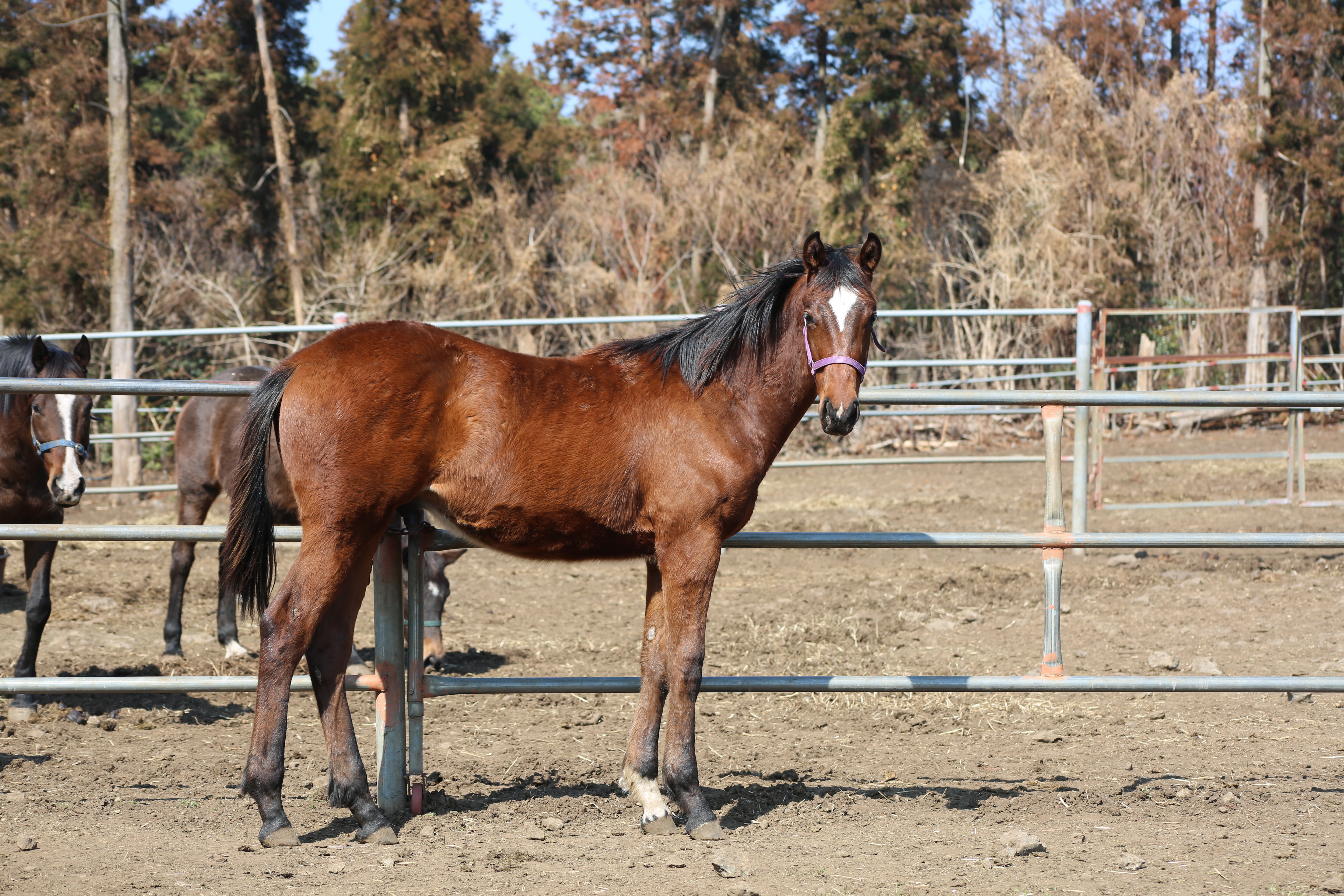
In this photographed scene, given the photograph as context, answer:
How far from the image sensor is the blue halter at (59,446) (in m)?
4.74

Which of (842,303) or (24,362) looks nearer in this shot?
(842,303)

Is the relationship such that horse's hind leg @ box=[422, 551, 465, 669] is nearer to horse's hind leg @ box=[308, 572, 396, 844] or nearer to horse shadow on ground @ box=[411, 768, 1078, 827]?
horse shadow on ground @ box=[411, 768, 1078, 827]

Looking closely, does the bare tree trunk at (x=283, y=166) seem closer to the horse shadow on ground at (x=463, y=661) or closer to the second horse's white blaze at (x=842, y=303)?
the horse shadow on ground at (x=463, y=661)

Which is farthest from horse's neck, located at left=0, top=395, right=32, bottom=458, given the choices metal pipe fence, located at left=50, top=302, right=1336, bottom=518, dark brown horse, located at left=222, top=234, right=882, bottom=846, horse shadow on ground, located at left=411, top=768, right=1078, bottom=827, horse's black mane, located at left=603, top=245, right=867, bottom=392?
horse's black mane, located at left=603, top=245, right=867, bottom=392

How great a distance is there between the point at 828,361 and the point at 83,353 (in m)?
3.68

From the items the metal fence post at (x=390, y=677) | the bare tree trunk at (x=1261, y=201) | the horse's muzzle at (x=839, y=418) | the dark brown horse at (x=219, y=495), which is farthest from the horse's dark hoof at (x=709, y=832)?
the bare tree trunk at (x=1261, y=201)

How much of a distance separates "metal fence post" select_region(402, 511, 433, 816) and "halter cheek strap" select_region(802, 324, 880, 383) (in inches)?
52.0

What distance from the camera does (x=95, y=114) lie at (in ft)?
63.0

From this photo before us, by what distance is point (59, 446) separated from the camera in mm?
4738

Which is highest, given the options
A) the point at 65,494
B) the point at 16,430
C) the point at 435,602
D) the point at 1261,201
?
the point at 1261,201

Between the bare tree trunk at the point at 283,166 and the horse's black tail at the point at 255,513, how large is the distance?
15044 mm

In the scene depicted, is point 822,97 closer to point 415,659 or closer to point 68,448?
point 68,448

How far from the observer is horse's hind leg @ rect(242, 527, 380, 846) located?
3088 millimetres

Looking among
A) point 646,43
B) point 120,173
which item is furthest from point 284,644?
point 646,43
